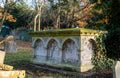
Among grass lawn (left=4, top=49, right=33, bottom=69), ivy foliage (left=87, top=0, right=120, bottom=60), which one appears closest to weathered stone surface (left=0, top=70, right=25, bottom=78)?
ivy foliage (left=87, top=0, right=120, bottom=60)

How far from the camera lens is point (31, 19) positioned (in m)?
47.2

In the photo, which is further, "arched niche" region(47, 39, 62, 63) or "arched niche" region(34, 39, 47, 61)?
"arched niche" region(34, 39, 47, 61)

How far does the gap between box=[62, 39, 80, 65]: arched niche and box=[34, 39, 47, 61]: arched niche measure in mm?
2083

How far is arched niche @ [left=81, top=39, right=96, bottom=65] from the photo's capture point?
15.2m

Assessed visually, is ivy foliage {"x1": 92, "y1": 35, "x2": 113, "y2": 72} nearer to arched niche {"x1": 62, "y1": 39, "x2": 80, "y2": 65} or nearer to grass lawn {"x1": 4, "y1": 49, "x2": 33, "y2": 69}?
arched niche {"x1": 62, "y1": 39, "x2": 80, "y2": 65}

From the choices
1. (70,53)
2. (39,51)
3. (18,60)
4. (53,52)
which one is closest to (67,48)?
(70,53)

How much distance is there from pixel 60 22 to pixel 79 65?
27.4m

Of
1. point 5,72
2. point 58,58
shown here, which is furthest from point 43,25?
point 5,72

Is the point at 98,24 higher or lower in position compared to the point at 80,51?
higher

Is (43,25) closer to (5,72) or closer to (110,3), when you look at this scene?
(110,3)

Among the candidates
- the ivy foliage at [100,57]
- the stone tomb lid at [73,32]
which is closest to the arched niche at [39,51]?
the stone tomb lid at [73,32]

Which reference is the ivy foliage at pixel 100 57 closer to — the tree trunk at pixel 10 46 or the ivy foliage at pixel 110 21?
the ivy foliage at pixel 110 21

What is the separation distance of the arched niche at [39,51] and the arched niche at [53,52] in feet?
1.56

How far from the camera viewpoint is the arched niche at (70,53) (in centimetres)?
1542
